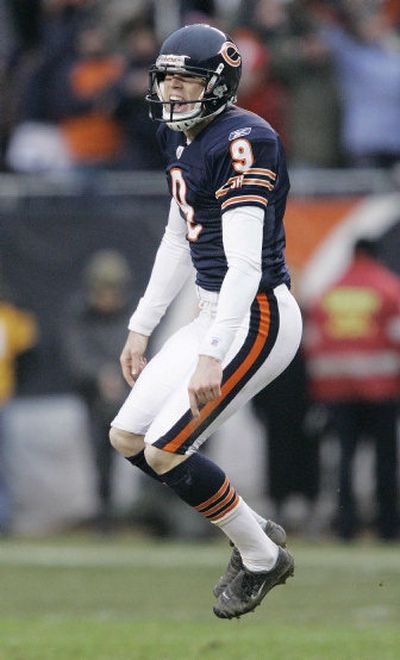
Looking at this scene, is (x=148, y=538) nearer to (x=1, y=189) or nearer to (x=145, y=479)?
(x=145, y=479)

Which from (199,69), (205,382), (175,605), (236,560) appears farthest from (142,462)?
(175,605)

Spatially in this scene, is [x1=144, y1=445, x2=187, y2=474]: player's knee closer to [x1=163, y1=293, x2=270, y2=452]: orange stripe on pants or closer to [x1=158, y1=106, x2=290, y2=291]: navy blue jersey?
[x1=163, y1=293, x2=270, y2=452]: orange stripe on pants

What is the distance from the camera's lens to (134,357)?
274 inches

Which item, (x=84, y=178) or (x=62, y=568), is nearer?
(x=62, y=568)

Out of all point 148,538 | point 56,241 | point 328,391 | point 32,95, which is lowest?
point 148,538

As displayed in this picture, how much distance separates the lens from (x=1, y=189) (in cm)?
1182

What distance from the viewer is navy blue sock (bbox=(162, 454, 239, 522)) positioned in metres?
6.61

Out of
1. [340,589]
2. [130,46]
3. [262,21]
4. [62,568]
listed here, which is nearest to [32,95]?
[130,46]

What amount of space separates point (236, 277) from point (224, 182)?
37cm

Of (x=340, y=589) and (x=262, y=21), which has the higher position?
(x=262, y=21)

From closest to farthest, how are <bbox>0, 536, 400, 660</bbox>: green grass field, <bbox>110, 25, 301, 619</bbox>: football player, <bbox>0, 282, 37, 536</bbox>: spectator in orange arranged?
<bbox>110, 25, 301, 619</bbox>: football player → <bbox>0, 536, 400, 660</bbox>: green grass field → <bbox>0, 282, 37, 536</bbox>: spectator in orange

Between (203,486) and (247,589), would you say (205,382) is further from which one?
(247,589)

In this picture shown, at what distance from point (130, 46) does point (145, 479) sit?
3.06m

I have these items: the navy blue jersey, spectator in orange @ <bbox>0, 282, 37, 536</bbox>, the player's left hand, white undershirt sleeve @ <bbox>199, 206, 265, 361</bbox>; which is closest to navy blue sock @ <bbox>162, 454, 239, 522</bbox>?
the player's left hand
